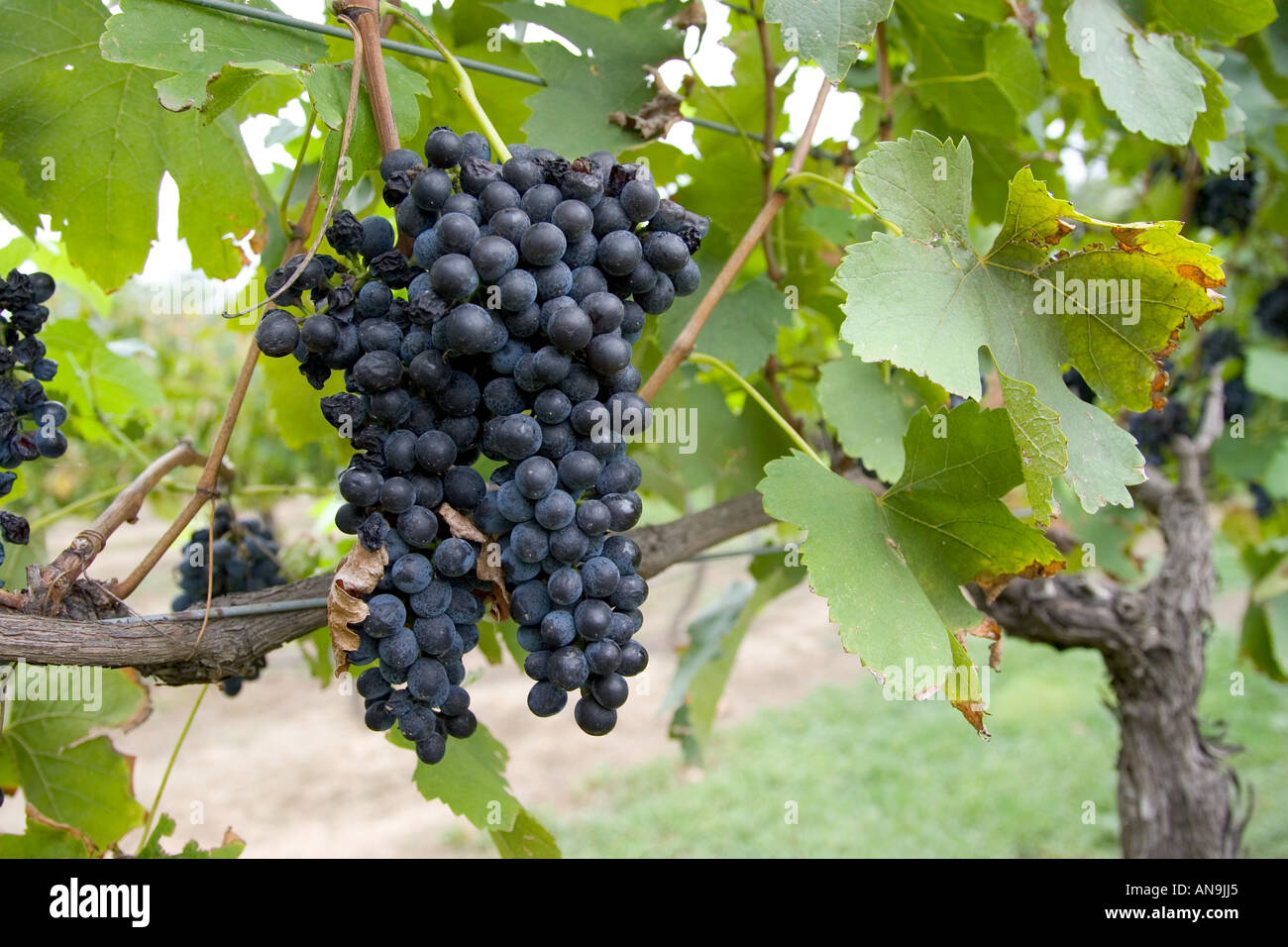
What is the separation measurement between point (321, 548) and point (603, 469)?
1333 millimetres

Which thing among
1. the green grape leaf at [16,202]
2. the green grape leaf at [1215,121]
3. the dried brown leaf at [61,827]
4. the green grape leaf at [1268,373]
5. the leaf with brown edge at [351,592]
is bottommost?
the dried brown leaf at [61,827]

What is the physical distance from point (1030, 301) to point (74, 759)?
5.00ft

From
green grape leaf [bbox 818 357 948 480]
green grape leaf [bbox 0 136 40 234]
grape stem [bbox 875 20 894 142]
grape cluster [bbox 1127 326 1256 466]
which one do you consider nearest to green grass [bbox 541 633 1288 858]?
Result: grape cluster [bbox 1127 326 1256 466]

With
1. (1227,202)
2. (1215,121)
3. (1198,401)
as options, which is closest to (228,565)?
(1215,121)

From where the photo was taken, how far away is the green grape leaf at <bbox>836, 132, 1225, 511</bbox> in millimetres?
1023

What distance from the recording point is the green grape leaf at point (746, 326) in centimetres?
153

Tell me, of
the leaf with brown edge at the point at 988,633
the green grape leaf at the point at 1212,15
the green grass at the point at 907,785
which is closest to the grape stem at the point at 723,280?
the leaf with brown edge at the point at 988,633

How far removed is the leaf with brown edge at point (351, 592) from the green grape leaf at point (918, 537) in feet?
1.45

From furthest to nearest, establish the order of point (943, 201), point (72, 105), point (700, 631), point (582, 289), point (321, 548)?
point (700, 631)
point (321, 548)
point (72, 105)
point (943, 201)
point (582, 289)

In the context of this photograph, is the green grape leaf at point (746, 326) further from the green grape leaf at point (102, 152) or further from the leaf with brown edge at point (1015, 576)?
the green grape leaf at point (102, 152)

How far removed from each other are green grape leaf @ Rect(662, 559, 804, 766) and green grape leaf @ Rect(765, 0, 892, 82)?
4.40 feet

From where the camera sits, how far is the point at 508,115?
154cm
